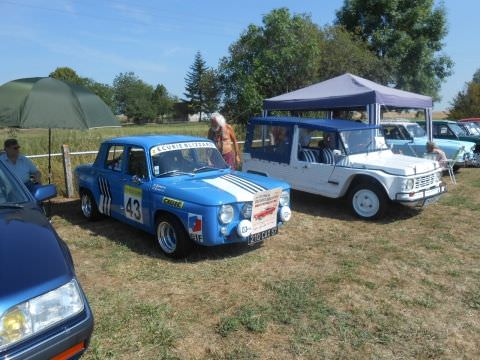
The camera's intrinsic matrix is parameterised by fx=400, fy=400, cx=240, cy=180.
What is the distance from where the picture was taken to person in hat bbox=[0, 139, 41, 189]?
6.13 metres

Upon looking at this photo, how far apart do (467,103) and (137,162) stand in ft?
98.4

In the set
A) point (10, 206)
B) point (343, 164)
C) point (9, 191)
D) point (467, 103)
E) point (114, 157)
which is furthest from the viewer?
point (467, 103)

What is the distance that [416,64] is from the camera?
2759 cm

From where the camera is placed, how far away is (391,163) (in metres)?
7.14

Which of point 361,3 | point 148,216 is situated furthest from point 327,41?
point 148,216

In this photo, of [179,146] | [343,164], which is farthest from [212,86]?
[179,146]

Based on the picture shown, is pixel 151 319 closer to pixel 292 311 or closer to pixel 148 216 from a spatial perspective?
pixel 292 311

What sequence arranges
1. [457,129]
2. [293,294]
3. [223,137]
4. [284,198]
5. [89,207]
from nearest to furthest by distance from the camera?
[293,294] → [284,198] → [89,207] → [223,137] → [457,129]

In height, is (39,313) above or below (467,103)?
below

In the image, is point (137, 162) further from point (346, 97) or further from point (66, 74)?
point (66, 74)

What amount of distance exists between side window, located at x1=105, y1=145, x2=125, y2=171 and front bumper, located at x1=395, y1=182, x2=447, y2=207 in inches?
176

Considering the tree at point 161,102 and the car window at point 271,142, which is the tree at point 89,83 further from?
the car window at point 271,142

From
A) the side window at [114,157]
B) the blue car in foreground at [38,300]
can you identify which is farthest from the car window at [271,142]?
the blue car in foreground at [38,300]

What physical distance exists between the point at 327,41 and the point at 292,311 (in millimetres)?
20081
